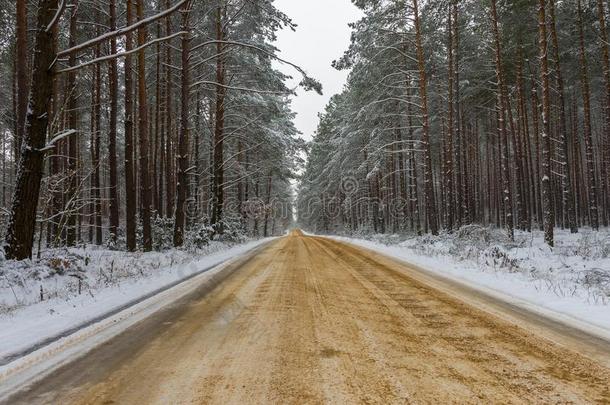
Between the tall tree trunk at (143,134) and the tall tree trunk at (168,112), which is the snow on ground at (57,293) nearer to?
the tall tree trunk at (143,134)

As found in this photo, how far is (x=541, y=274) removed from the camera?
8367 millimetres

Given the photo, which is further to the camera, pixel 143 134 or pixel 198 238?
pixel 198 238

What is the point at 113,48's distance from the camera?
1485 cm

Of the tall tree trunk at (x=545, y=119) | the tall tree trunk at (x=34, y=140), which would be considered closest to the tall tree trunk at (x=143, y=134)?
the tall tree trunk at (x=34, y=140)

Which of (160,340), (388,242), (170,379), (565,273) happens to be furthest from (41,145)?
(388,242)

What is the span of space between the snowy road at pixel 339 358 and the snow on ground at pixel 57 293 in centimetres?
78

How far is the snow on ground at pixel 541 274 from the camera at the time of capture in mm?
4656

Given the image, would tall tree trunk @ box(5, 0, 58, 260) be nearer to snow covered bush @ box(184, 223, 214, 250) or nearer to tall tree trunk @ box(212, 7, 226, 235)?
snow covered bush @ box(184, 223, 214, 250)

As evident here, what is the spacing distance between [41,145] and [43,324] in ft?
13.4

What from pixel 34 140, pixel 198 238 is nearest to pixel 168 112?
pixel 198 238

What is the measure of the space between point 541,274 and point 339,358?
7317 millimetres

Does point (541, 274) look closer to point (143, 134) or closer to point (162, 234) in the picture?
point (143, 134)

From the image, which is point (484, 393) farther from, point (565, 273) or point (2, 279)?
point (565, 273)

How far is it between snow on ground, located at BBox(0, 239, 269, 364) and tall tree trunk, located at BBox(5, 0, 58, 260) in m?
0.57
